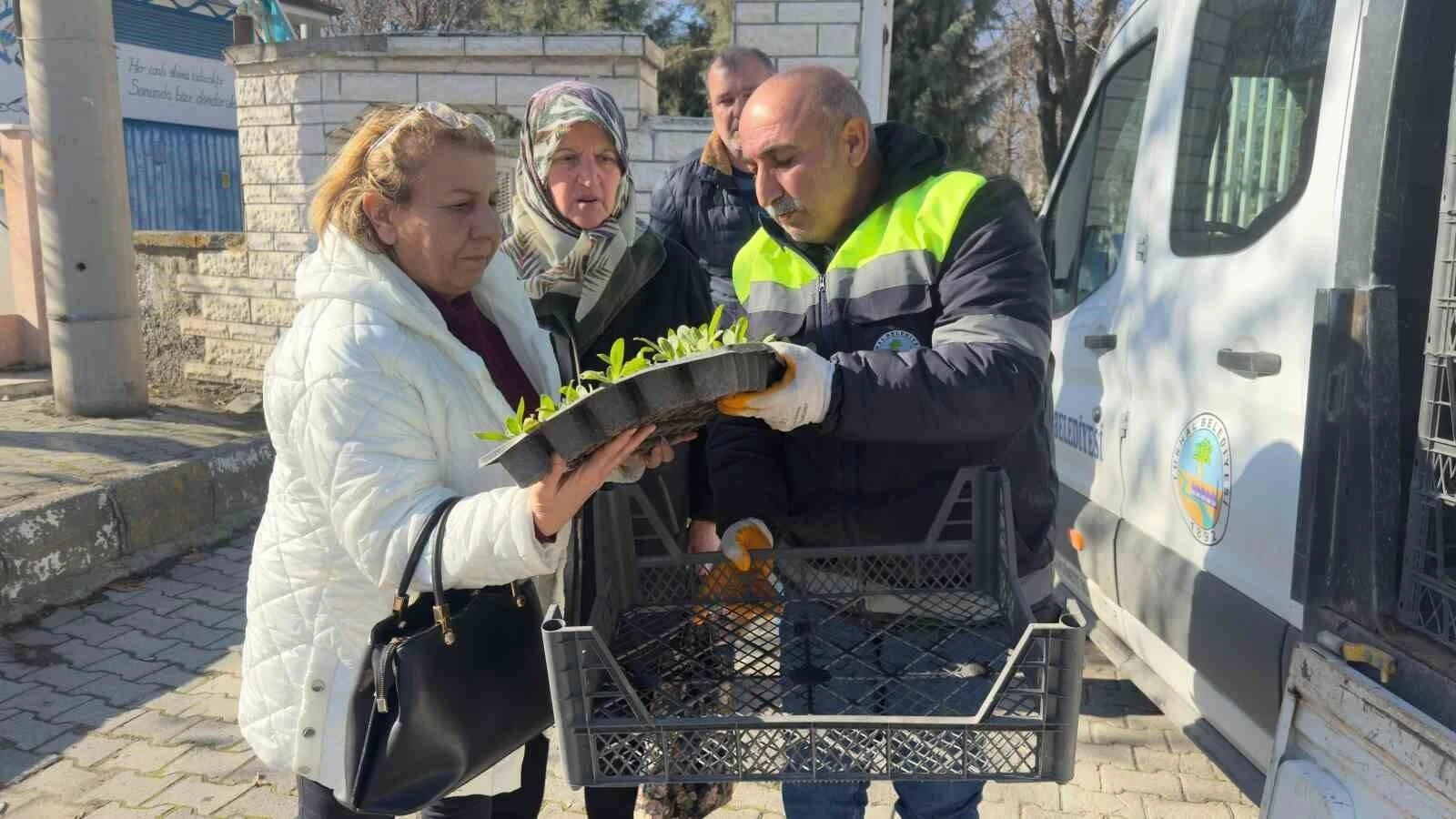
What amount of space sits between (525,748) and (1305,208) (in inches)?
77.1

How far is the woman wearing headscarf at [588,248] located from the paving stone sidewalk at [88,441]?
3.67m

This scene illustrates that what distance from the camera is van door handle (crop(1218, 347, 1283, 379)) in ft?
7.27

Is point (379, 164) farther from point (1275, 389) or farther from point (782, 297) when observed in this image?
point (1275, 389)

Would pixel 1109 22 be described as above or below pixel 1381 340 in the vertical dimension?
above

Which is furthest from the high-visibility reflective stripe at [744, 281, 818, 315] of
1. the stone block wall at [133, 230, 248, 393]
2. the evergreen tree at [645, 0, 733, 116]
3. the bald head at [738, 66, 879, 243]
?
the evergreen tree at [645, 0, 733, 116]

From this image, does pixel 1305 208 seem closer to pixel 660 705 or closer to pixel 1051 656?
pixel 1051 656

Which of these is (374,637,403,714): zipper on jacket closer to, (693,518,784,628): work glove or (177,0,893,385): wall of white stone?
(693,518,784,628): work glove

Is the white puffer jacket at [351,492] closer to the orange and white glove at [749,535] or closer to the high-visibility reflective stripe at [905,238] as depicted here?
the orange and white glove at [749,535]

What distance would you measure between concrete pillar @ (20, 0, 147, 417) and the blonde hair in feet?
17.8

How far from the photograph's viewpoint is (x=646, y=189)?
7.10 m

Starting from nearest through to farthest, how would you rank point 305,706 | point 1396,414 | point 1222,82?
point 1396,414, point 305,706, point 1222,82

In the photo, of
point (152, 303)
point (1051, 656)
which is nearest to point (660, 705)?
point (1051, 656)

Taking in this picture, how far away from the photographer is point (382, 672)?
1619 millimetres

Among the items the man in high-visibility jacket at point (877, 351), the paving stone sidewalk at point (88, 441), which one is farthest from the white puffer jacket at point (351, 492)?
the paving stone sidewalk at point (88, 441)
